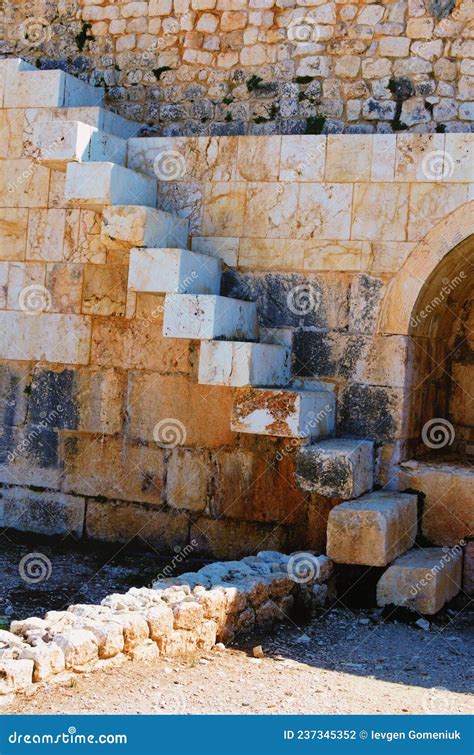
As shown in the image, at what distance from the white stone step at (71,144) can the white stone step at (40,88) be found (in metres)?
0.40

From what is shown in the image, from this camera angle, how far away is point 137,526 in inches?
336

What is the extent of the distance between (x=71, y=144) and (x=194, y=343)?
5.99 ft

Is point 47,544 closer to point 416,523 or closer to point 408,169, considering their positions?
point 416,523

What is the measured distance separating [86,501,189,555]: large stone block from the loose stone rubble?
1237 mm

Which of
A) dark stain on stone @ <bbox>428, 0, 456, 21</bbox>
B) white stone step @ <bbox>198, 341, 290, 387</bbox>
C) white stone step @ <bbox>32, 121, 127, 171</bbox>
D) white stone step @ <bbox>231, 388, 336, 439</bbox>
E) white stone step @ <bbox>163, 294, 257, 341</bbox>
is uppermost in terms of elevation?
dark stain on stone @ <bbox>428, 0, 456, 21</bbox>

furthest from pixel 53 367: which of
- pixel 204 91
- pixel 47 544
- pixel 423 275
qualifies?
pixel 423 275

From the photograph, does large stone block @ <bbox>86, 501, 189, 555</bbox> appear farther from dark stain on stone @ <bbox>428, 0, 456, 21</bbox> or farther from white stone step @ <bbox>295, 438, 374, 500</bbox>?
dark stain on stone @ <bbox>428, 0, 456, 21</bbox>

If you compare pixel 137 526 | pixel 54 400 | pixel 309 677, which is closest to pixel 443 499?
pixel 309 677

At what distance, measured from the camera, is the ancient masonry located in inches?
289

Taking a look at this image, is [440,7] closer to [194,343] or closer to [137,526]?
[194,343]

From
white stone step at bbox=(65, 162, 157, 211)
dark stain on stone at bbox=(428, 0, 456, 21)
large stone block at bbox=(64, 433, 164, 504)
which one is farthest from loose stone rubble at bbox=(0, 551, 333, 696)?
Answer: dark stain on stone at bbox=(428, 0, 456, 21)

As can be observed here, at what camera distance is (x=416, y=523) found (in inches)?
301

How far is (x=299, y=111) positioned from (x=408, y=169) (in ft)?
3.95

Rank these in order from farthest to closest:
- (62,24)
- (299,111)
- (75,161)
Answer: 1. (62,24)
2. (299,111)
3. (75,161)
